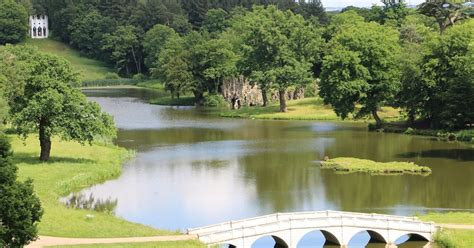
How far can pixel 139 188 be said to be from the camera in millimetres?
51531

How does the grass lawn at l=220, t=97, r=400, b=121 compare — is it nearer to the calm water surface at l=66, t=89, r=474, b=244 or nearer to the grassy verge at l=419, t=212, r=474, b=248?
the calm water surface at l=66, t=89, r=474, b=244

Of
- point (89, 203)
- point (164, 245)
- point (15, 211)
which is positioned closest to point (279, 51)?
point (89, 203)

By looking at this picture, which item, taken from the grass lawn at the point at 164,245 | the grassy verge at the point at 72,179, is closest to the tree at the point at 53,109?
the grassy verge at the point at 72,179

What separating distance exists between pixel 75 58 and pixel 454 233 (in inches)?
5858

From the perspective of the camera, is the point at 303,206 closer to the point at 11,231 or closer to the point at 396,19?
the point at 11,231

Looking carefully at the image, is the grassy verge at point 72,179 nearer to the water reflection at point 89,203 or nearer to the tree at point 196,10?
the water reflection at point 89,203

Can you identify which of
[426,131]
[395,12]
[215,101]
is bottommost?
[426,131]

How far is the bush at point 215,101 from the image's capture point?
372 feet

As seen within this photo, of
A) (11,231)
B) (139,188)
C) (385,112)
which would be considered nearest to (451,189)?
(139,188)

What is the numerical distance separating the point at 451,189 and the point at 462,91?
2594 centimetres

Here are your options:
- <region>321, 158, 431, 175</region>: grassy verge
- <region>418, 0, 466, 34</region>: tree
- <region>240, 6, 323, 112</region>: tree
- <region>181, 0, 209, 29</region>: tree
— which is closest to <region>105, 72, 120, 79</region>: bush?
<region>181, 0, 209, 29</region>: tree

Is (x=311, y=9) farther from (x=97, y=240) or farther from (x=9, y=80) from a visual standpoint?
(x=97, y=240)

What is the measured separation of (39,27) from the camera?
629 ft

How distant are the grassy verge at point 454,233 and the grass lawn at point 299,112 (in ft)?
160
